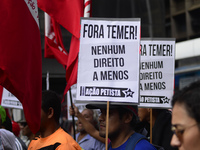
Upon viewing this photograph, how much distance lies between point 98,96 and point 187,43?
16374 mm

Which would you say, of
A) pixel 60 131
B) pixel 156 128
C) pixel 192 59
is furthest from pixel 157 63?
pixel 192 59

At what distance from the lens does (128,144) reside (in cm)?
357

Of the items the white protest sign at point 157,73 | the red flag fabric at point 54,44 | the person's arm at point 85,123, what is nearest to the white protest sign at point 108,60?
the white protest sign at point 157,73

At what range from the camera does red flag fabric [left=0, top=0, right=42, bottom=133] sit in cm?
367

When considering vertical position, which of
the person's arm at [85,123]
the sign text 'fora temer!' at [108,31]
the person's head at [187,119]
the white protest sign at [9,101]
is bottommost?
the person's arm at [85,123]

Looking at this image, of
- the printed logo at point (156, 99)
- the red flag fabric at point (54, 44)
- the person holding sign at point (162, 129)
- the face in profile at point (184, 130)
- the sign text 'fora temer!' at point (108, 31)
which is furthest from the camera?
the red flag fabric at point (54, 44)

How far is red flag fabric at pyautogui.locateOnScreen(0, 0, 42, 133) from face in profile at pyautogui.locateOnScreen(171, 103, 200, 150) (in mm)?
1929

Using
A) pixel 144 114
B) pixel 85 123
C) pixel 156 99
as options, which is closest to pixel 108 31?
pixel 156 99

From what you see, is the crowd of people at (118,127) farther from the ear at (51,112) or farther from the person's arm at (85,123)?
the person's arm at (85,123)

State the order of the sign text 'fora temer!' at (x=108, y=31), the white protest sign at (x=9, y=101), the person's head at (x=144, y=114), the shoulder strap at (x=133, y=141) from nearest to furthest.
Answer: the shoulder strap at (x=133, y=141) → the sign text 'fora temer!' at (x=108, y=31) → the person's head at (x=144, y=114) → the white protest sign at (x=9, y=101)

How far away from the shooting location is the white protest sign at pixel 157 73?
17.3 ft

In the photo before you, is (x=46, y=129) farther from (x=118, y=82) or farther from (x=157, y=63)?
(x=157, y=63)

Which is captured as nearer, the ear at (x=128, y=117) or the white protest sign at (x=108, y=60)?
the ear at (x=128, y=117)

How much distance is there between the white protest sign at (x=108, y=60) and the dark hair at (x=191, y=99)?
2.01 meters
